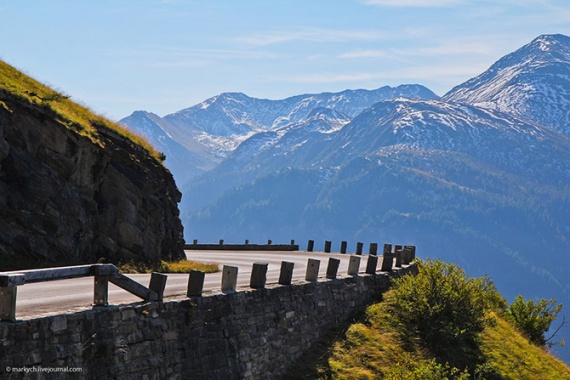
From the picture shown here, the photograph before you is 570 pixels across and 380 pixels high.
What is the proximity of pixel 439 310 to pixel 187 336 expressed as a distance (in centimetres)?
1136

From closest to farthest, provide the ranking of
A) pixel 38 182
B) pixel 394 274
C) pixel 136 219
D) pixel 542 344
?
pixel 38 182
pixel 136 219
pixel 394 274
pixel 542 344

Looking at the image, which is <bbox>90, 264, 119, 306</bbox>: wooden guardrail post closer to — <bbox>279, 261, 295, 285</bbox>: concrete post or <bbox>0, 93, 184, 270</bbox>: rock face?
<bbox>0, 93, 184, 270</bbox>: rock face

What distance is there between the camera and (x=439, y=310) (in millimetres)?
26328

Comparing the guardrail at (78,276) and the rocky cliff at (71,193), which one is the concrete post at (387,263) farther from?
the guardrail at (78,276)

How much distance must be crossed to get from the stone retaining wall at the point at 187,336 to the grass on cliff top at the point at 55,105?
8.41 meters

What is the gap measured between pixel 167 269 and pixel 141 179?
304cm

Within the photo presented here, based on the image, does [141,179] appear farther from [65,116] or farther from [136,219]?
[65,116]

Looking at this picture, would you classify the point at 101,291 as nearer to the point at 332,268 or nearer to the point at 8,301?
the point at 8,301

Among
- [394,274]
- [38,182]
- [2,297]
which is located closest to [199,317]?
[2,297]

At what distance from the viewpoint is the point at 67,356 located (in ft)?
43.3

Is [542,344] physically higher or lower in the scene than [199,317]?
lower

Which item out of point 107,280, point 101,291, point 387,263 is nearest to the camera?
point 107,280

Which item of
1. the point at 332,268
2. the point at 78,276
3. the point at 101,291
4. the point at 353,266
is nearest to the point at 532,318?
the point at 353,266

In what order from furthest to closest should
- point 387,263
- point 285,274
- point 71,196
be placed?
point 387,263 → point 71,196 → point 285,274
